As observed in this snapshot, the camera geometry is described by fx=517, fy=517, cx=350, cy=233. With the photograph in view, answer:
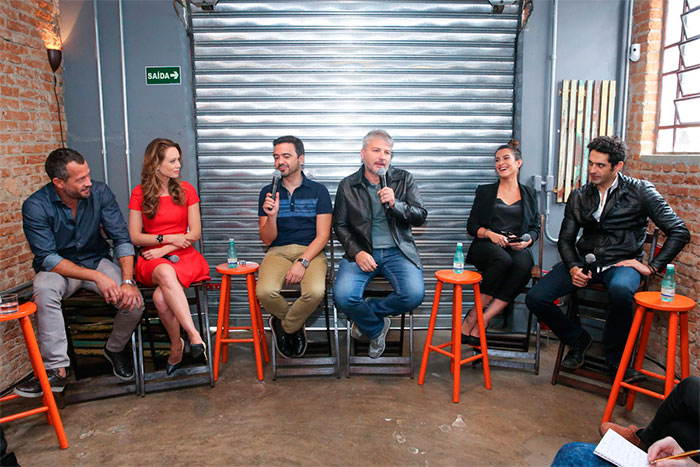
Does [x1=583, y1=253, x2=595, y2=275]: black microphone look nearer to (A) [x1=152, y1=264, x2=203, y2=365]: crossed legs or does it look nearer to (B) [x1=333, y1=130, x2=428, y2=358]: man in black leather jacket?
(B) [x1=333, y1=130, x2=428, y2=358]: man in black leather jacket

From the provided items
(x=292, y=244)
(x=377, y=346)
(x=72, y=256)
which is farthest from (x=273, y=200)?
(x=72, y=256)

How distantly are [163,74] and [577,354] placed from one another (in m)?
3.87

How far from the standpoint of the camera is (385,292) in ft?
12.1

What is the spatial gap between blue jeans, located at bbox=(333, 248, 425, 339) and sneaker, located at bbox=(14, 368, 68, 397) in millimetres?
1792

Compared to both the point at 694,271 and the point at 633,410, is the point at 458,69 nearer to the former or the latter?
the point at 694,271

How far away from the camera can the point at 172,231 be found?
371 centimetres

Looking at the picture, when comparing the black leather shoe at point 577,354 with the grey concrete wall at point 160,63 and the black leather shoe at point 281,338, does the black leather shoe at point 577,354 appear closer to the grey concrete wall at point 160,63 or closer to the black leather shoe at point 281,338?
the grey concrete wall at point 160,63

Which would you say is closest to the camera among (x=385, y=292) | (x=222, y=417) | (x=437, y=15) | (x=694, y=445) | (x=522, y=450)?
(x=694, y=445)

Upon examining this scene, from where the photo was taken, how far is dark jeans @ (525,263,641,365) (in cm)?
321

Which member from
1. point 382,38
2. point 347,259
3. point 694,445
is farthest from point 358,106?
point 694,445

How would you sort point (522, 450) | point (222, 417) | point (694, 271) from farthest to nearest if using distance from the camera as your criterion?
point (694, 271), point (222, 417), point (522, 450)

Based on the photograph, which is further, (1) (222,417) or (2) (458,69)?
(2) (458,69)

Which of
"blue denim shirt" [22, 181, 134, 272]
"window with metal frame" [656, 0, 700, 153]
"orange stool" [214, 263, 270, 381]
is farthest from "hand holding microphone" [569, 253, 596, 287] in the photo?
"blue denim shirt" [22, 181, 134, 272]

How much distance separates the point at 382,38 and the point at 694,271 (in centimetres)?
290
